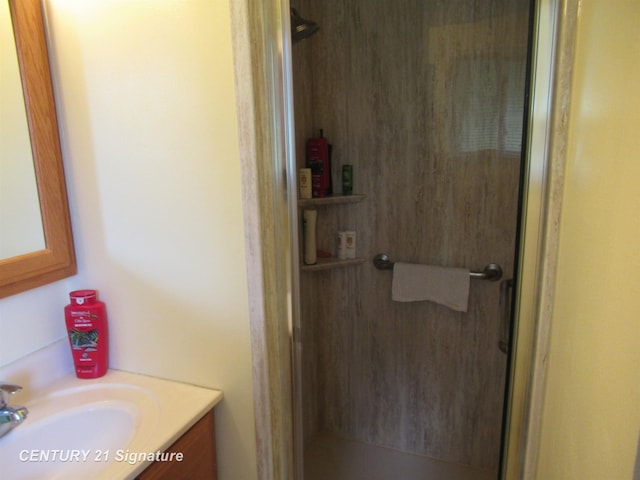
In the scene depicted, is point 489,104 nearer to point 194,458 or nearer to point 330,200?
point 330,200

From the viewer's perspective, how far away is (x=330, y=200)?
77.2 inches

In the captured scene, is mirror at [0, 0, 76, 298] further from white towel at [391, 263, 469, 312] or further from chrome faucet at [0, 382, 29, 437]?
white towel at [391, 263, 469, 312]

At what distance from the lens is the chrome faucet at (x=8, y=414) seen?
1017 mm

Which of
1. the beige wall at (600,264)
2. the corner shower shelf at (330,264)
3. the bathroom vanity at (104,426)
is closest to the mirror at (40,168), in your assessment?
the bathroom vanity at (104,426)

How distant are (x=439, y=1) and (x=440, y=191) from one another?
2.70 feet

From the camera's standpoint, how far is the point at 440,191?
192 centimetres

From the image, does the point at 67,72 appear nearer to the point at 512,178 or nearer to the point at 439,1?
the point at 439,1

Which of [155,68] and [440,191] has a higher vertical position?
[155,68]

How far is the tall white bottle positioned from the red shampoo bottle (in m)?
0.99

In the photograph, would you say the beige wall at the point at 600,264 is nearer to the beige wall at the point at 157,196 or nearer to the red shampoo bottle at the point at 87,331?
the beige wall at the point at 157,196

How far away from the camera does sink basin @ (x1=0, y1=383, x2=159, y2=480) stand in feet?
3.27

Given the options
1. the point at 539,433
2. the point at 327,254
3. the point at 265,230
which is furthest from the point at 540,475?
the point at 327,254

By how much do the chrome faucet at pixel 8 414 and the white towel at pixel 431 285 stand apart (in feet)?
4.96

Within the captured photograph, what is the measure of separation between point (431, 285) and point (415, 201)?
411 mm
